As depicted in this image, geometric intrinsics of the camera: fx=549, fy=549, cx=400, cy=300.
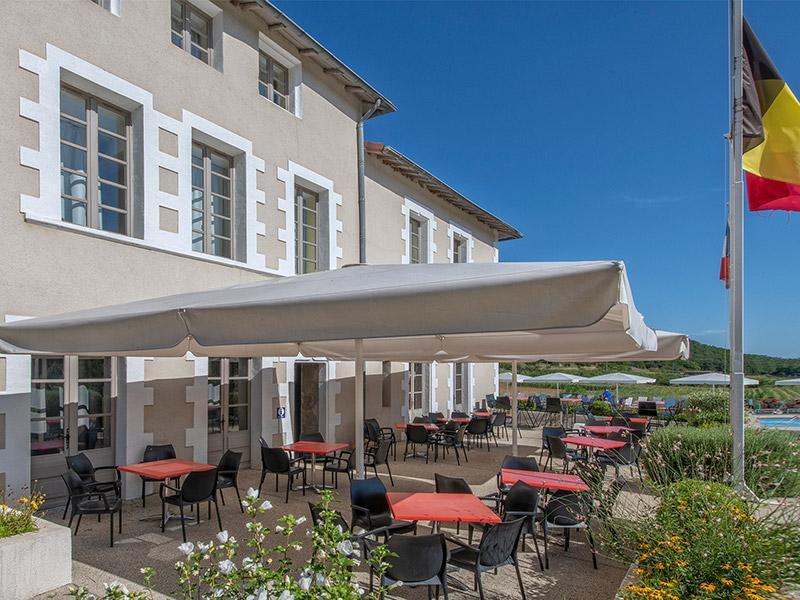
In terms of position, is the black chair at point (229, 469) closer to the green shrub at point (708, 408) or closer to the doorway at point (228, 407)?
the doorway at point (228, 407)

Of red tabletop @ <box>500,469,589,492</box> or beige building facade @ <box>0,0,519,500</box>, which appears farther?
beige building facade @ <box>0,0,519,500</box>

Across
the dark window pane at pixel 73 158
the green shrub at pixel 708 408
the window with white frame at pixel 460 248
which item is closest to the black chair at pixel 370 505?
the dark window pane at pixel 73 158

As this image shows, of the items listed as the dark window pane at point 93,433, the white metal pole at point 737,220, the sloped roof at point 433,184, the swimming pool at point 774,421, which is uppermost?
the sloped roof at point 433,184

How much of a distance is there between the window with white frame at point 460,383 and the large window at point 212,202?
1008 cm

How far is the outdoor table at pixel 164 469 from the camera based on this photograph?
582cm

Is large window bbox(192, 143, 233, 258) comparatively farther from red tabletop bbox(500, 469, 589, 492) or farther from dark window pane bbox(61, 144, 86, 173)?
red tabletop bbox(500, 469, 589, 492)

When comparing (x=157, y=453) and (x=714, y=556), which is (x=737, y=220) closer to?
(x=714, y=556)

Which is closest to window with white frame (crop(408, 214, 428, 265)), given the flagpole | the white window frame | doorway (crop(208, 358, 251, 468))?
the white window frame

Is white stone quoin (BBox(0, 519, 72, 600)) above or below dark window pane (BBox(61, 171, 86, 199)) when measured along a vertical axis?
below

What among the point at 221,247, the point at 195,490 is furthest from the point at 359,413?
the point at 221,247

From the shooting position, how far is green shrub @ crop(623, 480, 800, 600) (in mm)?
2906

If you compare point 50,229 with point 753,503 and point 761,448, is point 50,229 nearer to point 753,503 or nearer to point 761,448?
point 753,503

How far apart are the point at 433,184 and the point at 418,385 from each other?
566 cm

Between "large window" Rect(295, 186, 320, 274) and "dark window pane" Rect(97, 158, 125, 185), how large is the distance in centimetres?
385
